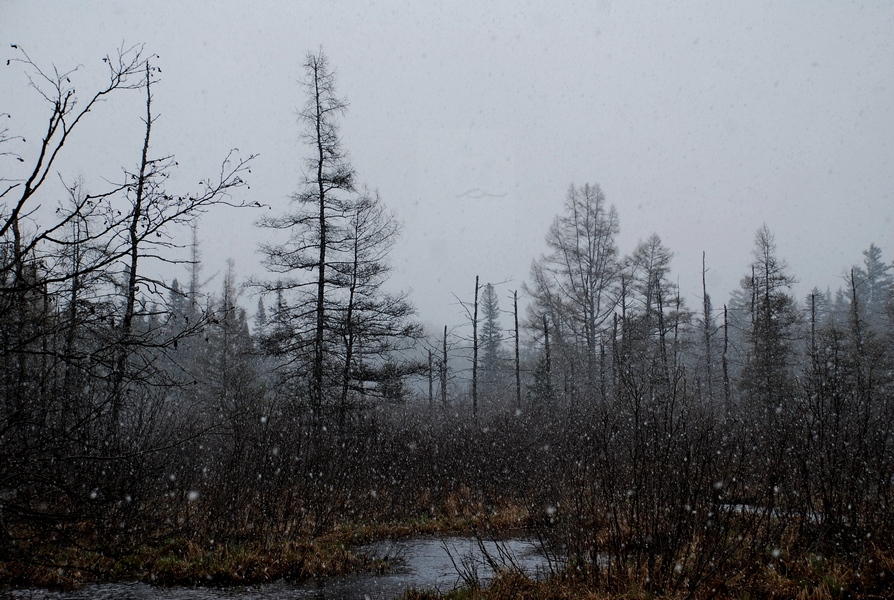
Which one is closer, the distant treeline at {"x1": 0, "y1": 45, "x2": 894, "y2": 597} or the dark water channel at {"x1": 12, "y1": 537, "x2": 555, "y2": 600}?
the distant treeline at {"x1": 0, "y1": 45, "x2": 894, "y2": 597}

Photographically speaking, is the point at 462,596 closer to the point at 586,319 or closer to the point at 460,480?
the point at 460,480

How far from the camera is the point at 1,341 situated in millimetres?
4090

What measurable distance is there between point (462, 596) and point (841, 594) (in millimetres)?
4336

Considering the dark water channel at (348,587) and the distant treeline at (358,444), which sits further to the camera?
the dark water channel at (348,587)

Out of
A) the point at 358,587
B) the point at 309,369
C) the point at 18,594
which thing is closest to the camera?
the point at 18,594

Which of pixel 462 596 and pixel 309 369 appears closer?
pixel 462 596

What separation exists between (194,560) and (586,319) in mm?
22610

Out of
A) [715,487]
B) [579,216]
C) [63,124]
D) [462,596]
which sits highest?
[579,216]

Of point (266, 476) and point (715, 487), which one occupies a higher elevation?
point (715, 487)

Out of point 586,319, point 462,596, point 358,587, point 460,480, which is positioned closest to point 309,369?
point 460,480

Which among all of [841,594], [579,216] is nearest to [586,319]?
[579,216]

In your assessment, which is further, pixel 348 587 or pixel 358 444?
pixel 358 444

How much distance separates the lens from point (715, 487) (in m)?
5.69

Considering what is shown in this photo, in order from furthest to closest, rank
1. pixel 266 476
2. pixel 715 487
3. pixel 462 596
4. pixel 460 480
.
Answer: pixel 460 480 → pixel 266 476 → pixel 462 596 → pixel 715 487
